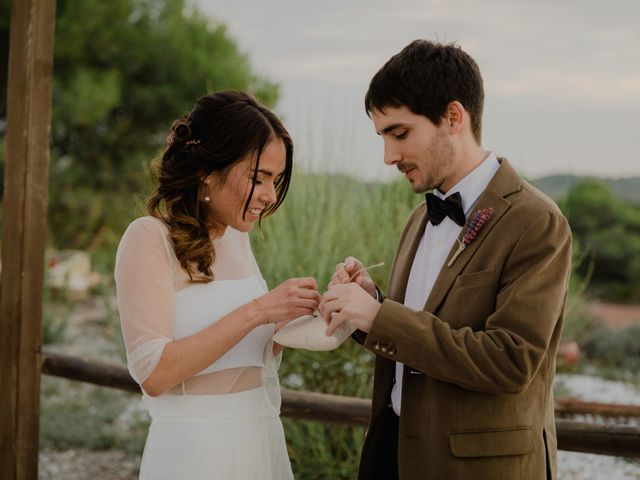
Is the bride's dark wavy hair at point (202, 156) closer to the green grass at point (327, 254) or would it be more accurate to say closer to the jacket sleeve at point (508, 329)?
the jacket sleeve at point (508, 329)

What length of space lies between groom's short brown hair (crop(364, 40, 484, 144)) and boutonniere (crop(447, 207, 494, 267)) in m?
0.30

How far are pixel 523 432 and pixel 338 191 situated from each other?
3396mm

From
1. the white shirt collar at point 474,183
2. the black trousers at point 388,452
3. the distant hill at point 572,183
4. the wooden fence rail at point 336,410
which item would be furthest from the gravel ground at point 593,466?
the white shirt collar at point 474,183

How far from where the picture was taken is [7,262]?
11.4ft

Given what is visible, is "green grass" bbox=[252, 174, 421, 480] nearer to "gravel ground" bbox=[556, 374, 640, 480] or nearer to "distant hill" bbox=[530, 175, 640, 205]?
"distant hill" bbox=[530, 175, 640, 205]

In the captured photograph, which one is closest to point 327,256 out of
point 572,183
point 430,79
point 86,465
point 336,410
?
point 336,410

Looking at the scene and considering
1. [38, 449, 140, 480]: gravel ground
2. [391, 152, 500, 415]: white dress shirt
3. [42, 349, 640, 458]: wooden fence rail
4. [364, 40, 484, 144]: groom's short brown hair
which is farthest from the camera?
[38, 449, 140, 480]: gravel ground

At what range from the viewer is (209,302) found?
2.44 meters

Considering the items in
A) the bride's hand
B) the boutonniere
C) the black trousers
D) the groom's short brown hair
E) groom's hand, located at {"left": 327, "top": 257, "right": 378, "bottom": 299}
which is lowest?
the black trousers

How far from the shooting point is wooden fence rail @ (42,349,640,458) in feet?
9.73

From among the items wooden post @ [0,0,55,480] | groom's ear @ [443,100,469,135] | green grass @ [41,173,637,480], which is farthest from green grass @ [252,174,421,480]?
groom's ear @ [443,100,469,135]

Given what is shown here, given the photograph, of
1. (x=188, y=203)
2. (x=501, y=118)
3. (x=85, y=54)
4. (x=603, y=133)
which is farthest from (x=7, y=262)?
(x=85, y=54)

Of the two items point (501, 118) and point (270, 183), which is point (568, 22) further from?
point (270, 183)

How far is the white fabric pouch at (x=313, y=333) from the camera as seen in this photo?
227 centimetres
